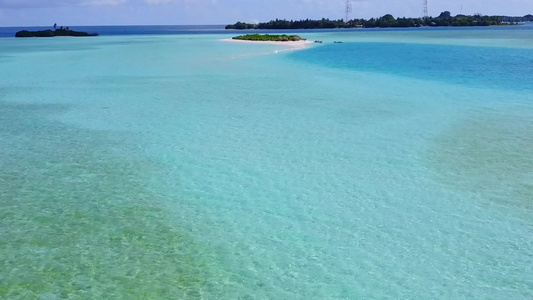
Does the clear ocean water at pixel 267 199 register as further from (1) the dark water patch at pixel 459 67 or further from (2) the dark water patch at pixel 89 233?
(1) the dark water patch at pixel 459 67

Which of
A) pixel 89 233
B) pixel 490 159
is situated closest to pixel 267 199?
pixel 89 233

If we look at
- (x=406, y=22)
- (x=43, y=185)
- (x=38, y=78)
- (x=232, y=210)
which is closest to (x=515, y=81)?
(x=232, y=210)

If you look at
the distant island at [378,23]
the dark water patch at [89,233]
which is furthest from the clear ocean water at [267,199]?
the distant island at [378,23]

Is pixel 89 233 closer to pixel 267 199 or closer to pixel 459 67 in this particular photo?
pixel 267 199

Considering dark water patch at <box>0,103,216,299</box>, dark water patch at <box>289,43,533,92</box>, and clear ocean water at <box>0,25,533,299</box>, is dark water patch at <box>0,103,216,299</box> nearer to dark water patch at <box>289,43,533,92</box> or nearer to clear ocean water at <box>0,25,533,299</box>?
clear ocean water at <box>0,25,533,299</box>

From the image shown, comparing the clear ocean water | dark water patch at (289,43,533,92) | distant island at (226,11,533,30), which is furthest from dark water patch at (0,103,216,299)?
distant island at (226,11,533,30)
